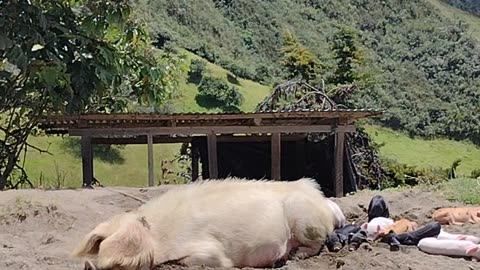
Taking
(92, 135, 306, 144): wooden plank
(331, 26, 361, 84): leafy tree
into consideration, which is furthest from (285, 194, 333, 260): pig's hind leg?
(331, 26, 361, 84): leafy tree

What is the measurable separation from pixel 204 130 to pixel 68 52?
15.8 ft

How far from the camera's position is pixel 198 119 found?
14305 millimetres

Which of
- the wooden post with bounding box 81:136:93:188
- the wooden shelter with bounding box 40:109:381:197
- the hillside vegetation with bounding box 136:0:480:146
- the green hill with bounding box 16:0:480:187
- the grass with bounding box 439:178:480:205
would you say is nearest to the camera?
the grass with bounding box 439:178:480:205

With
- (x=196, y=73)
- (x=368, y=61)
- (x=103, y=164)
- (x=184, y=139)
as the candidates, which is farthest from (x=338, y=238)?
(x=368, y=61)

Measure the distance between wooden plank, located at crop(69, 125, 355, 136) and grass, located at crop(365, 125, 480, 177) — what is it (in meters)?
20.1

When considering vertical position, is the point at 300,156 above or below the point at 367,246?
below

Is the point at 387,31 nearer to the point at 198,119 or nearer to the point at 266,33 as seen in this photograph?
the point at 266,33

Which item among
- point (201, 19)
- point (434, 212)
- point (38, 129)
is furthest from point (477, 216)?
point (201, 19)

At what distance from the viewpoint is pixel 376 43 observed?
199ft

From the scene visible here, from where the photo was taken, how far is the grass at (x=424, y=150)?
1403 inches

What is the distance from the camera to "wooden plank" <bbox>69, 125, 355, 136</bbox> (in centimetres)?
1420

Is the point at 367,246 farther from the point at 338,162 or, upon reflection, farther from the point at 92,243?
the point at 338,162

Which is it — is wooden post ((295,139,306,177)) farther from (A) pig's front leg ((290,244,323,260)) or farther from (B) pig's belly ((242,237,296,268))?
(B) pig's belly ((242,237,296,268))

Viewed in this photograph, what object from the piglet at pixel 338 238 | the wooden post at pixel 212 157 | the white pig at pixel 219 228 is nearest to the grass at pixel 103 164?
the wooden post at pixel 212 157
